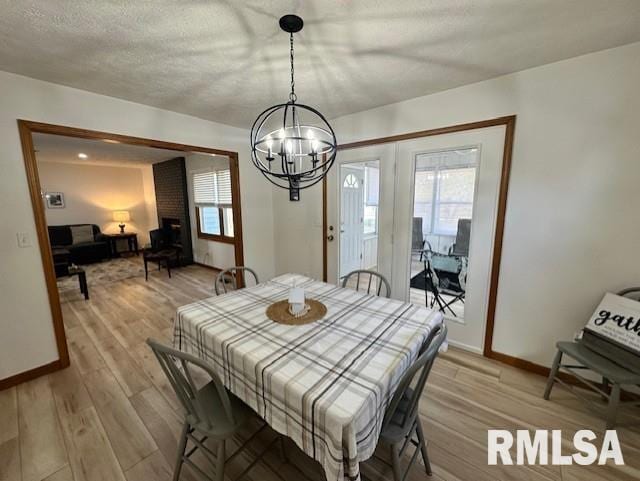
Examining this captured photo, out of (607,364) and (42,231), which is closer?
(607,364)

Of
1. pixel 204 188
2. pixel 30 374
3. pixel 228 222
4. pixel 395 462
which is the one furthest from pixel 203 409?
pixel 204 188

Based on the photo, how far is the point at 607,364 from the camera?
1.58 m

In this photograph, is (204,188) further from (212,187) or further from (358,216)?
(358,216)

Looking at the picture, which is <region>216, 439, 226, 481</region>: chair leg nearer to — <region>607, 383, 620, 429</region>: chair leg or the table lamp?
<region>607, 383, 620, 429</region>: chair leg

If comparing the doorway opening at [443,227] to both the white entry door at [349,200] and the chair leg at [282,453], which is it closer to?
the white entry door at [349,200]

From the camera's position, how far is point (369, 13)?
1.34m

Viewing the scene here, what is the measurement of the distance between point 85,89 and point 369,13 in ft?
7.99

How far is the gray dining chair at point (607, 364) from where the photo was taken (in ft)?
4.89

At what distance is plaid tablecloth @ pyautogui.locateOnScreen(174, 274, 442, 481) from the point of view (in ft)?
2.93

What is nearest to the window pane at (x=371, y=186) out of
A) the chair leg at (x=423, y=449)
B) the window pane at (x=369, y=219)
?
the window pane at (x=369, y=219)

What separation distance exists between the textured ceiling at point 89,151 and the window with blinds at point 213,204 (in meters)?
0.74

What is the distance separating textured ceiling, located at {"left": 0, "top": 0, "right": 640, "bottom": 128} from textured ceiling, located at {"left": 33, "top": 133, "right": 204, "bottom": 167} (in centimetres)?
198

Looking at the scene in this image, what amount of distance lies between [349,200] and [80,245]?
6.08 meters

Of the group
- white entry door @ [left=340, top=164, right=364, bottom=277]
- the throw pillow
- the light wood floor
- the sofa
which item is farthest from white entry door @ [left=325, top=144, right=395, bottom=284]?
the throw pillow
